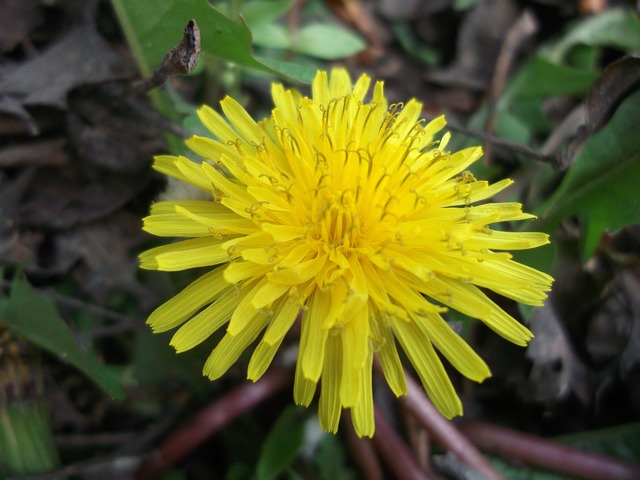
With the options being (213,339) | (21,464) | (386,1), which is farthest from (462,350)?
(386,1)

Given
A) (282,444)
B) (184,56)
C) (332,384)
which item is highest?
(184,56)

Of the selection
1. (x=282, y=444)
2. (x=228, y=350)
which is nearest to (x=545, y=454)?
(x=282, y=444)

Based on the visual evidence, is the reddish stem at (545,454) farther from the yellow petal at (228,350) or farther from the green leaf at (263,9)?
the green leaf at (263,9)

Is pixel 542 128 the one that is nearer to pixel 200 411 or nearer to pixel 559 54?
pixel 559 54

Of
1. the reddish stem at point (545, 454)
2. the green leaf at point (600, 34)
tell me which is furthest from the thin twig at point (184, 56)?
the green leaf at point (600, 34)

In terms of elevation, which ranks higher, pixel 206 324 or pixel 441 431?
pixel 206 324

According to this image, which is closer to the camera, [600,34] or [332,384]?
[332,384]

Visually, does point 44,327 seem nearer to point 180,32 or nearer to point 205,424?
point 205,424

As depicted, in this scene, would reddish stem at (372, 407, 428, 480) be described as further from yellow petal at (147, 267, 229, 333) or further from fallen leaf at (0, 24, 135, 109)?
fallen leaf at (0, 24, 135, 109)
